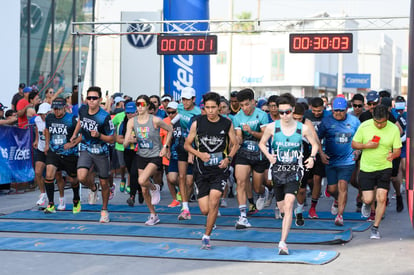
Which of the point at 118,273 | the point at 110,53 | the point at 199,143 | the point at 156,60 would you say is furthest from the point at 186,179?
the point at 110,53

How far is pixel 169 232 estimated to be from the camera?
1101 cm

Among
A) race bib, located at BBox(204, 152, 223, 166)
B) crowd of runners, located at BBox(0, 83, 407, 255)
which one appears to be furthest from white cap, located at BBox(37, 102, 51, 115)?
race bib, located at BBox(204, 152, 223, 166)

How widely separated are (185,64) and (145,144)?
1131 centimetres

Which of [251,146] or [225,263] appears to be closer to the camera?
[225,263]

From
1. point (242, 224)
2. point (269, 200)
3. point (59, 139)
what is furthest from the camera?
point (269, 200)

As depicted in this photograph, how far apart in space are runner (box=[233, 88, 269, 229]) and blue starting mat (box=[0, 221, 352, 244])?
862mm

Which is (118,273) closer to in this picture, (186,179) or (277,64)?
(186,179)

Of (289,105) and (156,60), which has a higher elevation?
(156,60)

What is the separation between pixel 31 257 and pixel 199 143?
2616 millimetres

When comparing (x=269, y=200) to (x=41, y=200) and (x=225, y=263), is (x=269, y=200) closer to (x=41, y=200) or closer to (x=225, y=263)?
(x=41, y=200)

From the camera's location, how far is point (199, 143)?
10.1m

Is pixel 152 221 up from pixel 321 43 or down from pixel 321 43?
down

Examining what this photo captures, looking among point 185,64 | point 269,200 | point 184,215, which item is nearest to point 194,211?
point 184,215

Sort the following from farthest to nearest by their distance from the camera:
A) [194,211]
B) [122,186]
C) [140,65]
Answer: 1. [140,65]
2. [122,186]
3. [194,211]
